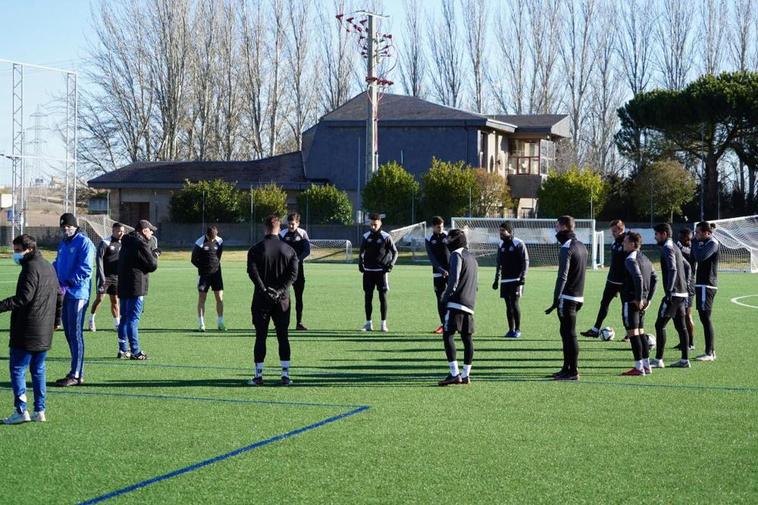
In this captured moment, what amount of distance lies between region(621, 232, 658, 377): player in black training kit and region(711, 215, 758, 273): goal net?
28333 millimetres

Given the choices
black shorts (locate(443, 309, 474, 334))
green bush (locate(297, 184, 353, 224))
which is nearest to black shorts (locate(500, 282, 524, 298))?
black shorts (locate(443, 309, 474, 334))

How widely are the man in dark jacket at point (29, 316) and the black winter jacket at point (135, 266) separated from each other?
14.5 ft

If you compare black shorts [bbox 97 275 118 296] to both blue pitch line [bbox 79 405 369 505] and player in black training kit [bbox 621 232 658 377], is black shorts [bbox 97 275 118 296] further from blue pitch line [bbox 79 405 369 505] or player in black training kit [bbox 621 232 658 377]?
player in black training kit [bbox 621 232 658 377]

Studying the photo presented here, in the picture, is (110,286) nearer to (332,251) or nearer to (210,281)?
(210,281)

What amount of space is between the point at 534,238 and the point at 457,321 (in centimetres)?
3565

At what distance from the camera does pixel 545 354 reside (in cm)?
1556

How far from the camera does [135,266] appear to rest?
14.3 m

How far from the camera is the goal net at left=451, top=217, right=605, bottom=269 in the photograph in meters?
46.8

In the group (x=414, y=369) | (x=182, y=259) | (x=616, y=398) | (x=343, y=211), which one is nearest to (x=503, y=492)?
(x=616, y=398)

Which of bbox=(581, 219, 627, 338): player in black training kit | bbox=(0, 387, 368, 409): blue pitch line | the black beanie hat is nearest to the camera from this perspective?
bbox=(0, 387, 368, 409): blue pitch line

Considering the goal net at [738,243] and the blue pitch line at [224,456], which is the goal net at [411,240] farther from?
the blue pitch line at [224,456]

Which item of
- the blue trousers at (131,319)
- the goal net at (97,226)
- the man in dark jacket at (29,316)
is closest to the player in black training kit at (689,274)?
the blue trousers at (131,319)

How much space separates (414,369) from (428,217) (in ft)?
134

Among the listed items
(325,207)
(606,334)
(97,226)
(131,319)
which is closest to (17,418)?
(131,319)
